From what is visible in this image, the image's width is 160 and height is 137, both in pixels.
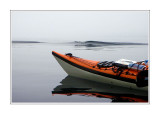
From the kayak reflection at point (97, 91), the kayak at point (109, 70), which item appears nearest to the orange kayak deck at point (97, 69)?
the kayak at point (109, 70)

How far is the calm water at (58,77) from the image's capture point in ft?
8.11

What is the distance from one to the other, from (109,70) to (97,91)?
0.31 metres

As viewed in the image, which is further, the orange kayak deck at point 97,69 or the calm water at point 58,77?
the orange kayak deck at point 97,69

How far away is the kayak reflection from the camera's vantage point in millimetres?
2455

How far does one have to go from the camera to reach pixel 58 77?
3.01 meters

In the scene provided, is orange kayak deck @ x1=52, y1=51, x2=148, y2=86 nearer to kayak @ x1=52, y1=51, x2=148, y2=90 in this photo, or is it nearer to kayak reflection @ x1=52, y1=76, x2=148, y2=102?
kayak @ x1=52, y1=51, x2=148, y2=90

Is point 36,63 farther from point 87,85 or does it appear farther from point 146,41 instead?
point 146,41

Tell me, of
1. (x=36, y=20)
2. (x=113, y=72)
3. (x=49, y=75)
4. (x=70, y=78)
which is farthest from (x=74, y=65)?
(x=36, y=20)

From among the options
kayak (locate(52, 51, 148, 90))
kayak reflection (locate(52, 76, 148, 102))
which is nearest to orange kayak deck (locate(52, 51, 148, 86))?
kayak (locate(52, 51, 148, 90))

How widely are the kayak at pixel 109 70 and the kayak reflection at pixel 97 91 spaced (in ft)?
0.20

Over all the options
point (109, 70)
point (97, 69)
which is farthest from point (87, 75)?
point (109, 70)

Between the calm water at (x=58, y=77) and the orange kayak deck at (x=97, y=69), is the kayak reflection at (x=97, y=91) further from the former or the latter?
the orange kayak deck at (x=97, y=69)

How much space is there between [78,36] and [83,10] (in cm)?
38

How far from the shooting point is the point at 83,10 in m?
2.36
